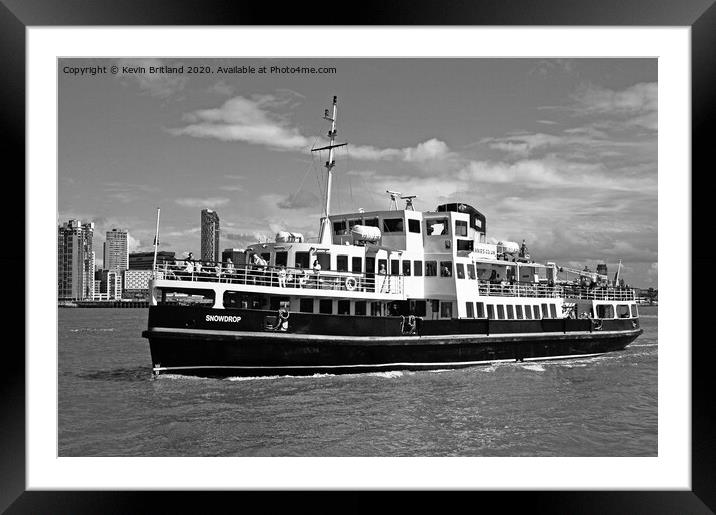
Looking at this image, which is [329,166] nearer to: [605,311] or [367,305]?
[367,305]

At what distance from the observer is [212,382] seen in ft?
48.6

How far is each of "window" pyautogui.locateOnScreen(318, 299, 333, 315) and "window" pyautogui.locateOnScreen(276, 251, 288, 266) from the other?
1.52m

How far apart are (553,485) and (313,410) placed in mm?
5371

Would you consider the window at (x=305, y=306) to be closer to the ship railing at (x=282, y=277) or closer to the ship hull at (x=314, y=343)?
the ship railing at (x=282, y=277)

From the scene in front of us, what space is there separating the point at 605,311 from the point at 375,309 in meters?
12.6

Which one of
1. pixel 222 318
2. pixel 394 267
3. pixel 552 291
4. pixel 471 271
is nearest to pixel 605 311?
pixel 552 291

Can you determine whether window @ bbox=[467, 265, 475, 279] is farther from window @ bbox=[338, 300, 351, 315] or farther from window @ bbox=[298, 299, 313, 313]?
window @ bbox=[298, 299, 313, 313]

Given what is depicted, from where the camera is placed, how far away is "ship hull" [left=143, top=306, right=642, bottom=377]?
585 inches

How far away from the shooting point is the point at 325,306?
57.6 ft
